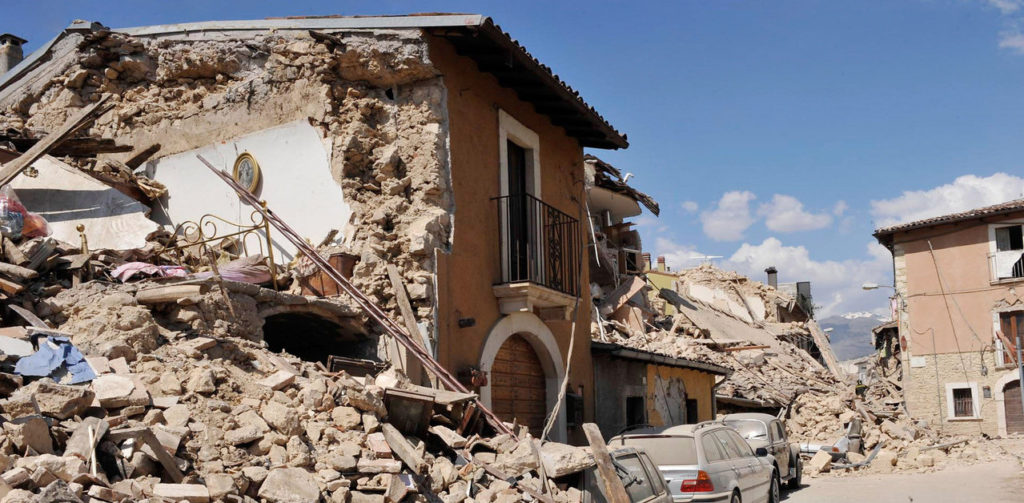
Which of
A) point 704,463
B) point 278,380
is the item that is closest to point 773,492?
point 704,463

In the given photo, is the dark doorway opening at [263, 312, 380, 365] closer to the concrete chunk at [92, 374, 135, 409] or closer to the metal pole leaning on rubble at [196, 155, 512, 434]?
the metal pole leaning on rubble at [196, 155, 512, 434]

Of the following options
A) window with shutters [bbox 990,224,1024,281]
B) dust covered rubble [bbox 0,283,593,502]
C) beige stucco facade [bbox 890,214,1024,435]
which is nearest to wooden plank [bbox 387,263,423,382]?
dust covered rubble [bbox 0,283,593,502]

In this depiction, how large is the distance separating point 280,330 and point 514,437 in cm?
372

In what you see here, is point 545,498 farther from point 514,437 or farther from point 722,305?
point 722,305

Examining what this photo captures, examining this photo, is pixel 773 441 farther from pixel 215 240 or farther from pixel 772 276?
pixel 772 276

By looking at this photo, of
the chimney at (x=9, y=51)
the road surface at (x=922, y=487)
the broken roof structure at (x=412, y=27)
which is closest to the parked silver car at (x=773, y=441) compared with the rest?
the road surface at (x=922, y=487)

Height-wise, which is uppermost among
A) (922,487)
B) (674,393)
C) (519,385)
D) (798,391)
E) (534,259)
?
(534,259)

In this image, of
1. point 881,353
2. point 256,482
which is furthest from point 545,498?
point 881,353

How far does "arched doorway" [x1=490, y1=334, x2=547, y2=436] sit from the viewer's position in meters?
12.5

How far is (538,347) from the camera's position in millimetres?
13758

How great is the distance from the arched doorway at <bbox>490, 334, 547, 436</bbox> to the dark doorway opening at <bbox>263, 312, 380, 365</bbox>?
2272 mm

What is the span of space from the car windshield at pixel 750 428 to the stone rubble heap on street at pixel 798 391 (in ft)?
17.2

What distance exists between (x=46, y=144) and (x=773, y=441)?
12999 millimetres

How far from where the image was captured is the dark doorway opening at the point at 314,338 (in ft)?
34.1
